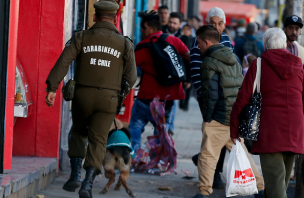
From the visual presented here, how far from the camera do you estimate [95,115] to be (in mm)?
5344

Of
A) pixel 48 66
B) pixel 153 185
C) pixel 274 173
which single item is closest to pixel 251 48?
pixel 153 185

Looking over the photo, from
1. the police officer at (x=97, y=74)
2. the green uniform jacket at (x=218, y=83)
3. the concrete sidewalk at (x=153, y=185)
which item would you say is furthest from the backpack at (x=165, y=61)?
the police officer at (x=97, y=74)

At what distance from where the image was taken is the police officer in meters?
5.18

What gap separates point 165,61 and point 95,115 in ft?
6.23

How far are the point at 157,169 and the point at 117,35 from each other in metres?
2.43

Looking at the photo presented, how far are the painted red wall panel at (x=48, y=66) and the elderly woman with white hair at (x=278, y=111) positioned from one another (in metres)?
2.47

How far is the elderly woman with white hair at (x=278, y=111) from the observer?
182 inches

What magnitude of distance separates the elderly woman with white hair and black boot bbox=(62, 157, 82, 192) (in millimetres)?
1840

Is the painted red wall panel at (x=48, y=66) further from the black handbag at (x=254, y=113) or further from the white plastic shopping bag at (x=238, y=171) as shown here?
the black handbag at (x=254, y=113)

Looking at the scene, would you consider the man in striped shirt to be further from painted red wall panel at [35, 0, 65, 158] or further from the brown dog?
painted red wall panel at [35, 0, 65, 158]

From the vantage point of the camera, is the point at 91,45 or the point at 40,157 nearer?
the point at 91,45

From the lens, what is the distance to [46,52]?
20.6ft

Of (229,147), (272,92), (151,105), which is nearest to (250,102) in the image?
(272,92)

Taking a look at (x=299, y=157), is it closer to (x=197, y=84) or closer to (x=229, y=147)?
(x=229, y=147)
